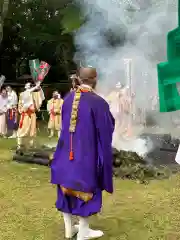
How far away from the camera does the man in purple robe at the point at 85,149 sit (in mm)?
4320

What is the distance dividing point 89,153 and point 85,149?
53mm

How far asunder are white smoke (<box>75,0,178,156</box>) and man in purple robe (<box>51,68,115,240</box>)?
7551 millimetres

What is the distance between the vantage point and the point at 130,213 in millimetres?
5578

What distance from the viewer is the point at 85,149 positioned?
4.32 meters

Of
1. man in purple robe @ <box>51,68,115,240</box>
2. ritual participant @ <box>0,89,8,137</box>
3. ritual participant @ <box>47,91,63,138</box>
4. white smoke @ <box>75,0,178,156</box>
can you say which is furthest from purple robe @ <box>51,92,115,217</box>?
ritual participant @ <box>0,89,8,137</box>

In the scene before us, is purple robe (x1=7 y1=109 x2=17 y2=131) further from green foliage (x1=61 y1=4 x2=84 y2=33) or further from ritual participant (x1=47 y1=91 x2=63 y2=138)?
green foliage (x1=61 y1=4 x2=84 y2=33)

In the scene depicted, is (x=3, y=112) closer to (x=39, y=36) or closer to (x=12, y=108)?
(x=12, y=108)

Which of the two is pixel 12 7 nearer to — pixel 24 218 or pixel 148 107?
pixel 148 107

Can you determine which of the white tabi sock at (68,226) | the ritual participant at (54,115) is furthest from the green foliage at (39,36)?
the white tabi sock at (68,226)

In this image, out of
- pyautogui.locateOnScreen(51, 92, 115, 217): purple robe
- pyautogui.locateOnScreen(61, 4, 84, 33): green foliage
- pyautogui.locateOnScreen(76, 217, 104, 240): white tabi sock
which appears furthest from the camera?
pyautogui.locateOnScreen(61, 4, 84, 33): green foliage

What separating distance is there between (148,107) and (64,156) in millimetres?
11274

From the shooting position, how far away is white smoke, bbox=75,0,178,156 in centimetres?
1227

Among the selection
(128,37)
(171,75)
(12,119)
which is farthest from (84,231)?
(12,119)

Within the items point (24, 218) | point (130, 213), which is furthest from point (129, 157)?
point (24, 218)
